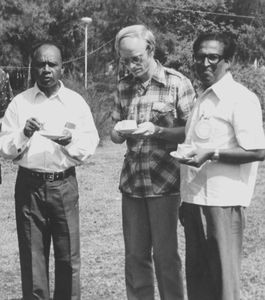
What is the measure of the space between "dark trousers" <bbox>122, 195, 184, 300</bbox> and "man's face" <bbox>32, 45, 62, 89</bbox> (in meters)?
0.89

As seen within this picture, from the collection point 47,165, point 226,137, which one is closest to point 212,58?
point 226,137

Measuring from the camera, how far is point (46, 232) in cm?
406

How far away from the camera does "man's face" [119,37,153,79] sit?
11.7ft

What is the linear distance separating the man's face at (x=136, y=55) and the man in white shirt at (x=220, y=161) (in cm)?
38

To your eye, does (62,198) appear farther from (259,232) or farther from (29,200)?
(259,232)

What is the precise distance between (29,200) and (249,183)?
1.46 metres

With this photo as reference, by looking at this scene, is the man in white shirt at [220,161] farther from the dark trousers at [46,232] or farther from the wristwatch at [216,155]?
the dark trousers at [46,232]

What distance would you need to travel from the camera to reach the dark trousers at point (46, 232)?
394cm

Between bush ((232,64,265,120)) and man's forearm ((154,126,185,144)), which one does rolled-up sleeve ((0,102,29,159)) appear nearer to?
man's forearm ((154,126,185,144))

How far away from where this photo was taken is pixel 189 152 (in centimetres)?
314

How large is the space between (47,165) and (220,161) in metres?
1.22

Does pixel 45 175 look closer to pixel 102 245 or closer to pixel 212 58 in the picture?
pixel 212 58

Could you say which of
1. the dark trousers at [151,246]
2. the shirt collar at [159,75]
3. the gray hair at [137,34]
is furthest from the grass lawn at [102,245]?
the gray hair at [137,34]

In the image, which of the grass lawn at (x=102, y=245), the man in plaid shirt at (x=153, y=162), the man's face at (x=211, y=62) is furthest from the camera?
the grass lawn at (x=102, y=245)
